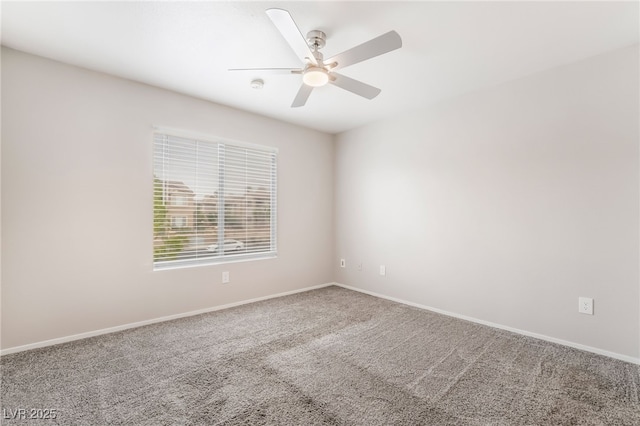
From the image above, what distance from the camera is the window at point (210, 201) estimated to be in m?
3.07

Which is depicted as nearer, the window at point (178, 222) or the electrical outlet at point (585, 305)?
the electrical outlet at point (585, 305)

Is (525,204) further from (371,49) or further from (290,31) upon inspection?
(290,31)

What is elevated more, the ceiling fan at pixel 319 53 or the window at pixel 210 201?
the ceiling fan at pixel 319 53

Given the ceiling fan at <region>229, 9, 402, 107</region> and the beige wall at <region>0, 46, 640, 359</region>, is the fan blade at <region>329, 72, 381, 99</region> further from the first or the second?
the beige wall at <region>0, 46, 640, 359</region>

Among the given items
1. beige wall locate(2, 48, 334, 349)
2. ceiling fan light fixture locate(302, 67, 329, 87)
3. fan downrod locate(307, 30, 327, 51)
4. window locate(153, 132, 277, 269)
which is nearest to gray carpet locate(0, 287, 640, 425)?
beige wall locate(2, 48, 334, 349)

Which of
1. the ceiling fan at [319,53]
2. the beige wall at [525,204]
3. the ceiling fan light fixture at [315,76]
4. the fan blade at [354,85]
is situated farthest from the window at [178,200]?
the beige wall at [525,204]

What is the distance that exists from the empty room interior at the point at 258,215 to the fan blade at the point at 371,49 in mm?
18

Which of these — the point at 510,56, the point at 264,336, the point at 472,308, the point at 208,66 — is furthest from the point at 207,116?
the point at 472,308

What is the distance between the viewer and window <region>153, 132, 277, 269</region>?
307 centimetres

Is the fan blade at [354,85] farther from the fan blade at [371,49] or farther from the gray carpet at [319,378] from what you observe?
the gray carpet at [319,378]

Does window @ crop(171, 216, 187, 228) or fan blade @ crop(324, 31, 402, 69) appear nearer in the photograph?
fan blade @ crop(324, 31, 402, 69)

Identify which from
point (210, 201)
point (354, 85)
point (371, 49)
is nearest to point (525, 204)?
point (354, 85)

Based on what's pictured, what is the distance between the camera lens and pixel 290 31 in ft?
5.65

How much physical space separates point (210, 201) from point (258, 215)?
0.67 metres
